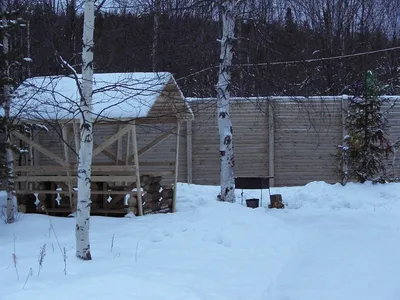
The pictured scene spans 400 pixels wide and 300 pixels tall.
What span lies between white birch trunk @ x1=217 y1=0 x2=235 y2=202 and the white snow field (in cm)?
67

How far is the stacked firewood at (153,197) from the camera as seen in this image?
10.9 metres

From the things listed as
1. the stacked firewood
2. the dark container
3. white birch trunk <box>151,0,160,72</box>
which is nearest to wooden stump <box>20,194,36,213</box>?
the stacked firewood

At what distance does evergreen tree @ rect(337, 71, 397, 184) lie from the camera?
13.5m

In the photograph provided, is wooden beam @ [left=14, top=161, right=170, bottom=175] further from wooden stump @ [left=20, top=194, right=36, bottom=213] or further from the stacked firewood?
wooden stump @ [left=20, top=194, right=36, bottom=213]

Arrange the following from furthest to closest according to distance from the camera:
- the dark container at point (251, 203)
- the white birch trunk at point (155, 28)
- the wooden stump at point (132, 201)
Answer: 1. the dark container at point (251, 203)
2. the white birch trunk at point (155, 28)
3. the wooden stump at point (132, 201)

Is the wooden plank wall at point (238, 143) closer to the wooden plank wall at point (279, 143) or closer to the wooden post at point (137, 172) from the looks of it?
the wooden plank wall at point (279, 143)

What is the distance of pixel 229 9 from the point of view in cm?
1184

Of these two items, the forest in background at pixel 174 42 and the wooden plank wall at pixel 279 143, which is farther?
the wooden plank wall at pixel 279 143

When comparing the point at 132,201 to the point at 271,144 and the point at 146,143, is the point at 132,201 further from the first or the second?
the point at 271,144

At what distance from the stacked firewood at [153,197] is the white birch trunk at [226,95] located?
129 centimetres

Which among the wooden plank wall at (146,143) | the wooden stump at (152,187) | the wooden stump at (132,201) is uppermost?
the wooden plank wall at (146,143)

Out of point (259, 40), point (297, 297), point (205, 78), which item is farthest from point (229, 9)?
point (297, 297)

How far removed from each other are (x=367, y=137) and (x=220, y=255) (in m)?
7.50

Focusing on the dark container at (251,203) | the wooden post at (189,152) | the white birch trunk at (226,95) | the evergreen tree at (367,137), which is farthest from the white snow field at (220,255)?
the wooden post at (189,152)
